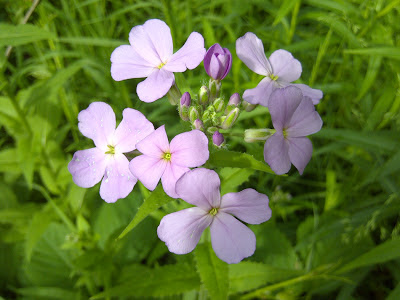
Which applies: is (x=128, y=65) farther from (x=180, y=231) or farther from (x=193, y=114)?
(x=180, y=231)

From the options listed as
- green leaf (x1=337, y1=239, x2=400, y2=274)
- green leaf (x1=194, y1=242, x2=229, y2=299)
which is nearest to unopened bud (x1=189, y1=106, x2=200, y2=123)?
green leaf (x1=194, y1=242, x2=229, y2=299)

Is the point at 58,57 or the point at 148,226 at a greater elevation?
the point at 58,57

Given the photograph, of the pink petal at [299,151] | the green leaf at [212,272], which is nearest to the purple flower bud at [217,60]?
the pink petal at [299,151]

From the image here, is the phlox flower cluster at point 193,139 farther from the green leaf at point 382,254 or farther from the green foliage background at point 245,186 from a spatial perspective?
the green leaf at point 382,254

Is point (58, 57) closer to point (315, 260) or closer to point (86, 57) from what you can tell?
point (86, 57)

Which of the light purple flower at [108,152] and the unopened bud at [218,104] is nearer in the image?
the light purple flower at [108,152]

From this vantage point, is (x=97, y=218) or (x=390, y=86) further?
(x=97, y=218)

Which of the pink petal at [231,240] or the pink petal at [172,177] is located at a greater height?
the pink petal at [172,177]

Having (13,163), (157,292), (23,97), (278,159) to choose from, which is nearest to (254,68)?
(278,159)
